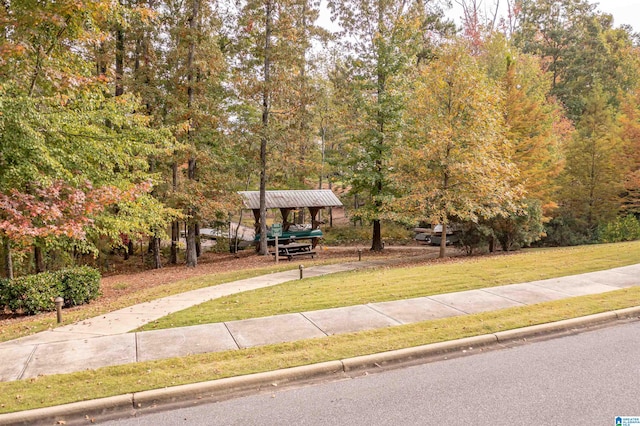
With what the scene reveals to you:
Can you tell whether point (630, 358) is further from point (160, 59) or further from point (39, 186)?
point (160, 59)

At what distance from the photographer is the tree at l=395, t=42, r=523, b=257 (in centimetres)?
1500

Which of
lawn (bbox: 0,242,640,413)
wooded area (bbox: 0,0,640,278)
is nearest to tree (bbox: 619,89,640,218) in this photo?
wooded area (bbox: 0,0,640,278)

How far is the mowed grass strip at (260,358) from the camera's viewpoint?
201 inches

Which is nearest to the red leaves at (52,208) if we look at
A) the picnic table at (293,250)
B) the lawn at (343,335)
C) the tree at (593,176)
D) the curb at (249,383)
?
the lawn at (343,335)

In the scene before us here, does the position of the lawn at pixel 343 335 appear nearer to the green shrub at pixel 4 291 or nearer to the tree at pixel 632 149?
the green shrub at pixel 4 291

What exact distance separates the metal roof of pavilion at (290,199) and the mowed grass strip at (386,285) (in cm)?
1109

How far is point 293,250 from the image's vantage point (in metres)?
20.3

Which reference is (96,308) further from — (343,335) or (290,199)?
(290,199)

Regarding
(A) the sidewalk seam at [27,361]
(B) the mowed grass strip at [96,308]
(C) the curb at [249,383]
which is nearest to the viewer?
(C) the curb at [249,383]

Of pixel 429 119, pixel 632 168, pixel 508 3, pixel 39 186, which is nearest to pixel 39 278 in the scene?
pixel 39 186

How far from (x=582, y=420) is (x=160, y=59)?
2164 cm

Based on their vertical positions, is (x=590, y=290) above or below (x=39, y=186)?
below

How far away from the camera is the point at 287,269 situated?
1562 centimetres

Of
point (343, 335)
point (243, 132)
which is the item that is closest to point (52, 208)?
point (343, 335)
